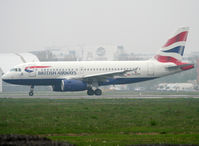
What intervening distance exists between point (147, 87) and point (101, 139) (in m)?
100

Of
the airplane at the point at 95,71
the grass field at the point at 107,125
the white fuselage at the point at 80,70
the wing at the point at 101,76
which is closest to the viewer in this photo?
the grass field at the point at 107,125

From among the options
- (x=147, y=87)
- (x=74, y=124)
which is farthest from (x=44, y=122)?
(x=147, y=87)

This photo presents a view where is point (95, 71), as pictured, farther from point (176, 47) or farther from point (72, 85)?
point (176, 47)

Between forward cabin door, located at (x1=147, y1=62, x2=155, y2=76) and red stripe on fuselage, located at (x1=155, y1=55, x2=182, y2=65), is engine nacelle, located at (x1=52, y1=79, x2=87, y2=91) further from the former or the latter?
red stripe on fuselage, located at (x1=155, y1=55, x2=182, y2=65)

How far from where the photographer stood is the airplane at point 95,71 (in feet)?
173

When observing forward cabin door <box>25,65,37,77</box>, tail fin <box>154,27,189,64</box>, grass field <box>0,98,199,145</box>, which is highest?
tail fin <box>154,27,189,64</box>

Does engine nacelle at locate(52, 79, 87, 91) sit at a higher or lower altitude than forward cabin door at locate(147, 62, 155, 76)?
lower

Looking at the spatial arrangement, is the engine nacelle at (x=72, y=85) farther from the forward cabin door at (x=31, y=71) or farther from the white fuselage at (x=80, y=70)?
the forward cabin door at (x=31, y=71)

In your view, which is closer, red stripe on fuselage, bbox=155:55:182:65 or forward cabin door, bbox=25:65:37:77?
forward cabin door, bbox=25:65:37:77

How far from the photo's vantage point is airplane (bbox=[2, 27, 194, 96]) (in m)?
52.8

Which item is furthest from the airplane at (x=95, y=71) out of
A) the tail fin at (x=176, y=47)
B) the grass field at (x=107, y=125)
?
the grass field at (x=107, y=125)

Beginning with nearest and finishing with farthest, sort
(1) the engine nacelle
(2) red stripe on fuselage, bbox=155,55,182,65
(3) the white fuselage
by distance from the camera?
1. (1) the engine nacelle
2. (3) the white fuselage
3. (2) red stripe on fuselage, bbox=155,55,182,65

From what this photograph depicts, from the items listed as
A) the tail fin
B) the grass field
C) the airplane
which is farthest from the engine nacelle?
the grass field

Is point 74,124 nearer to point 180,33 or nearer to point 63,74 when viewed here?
point 63,74
